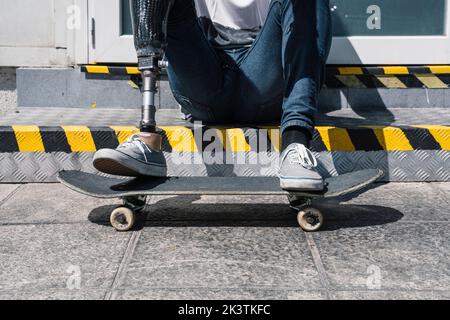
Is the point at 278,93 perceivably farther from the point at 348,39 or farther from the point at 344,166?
the point at 348,39

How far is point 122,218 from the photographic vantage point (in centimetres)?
287

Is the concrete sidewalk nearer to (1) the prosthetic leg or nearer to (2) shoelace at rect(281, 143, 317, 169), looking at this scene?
(2) shoelace at rect(281, 143, 317, 169)

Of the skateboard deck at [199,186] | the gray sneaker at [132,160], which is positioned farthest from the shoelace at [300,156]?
the gray sneaker at [132,160]

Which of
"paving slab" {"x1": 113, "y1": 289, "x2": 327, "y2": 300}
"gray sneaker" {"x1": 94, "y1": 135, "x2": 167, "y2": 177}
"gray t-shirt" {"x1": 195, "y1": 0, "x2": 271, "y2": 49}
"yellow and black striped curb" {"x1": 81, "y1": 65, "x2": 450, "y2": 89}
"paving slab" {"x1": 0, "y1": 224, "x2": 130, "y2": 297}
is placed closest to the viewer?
"paving slab" {"x1": 113, "y1": 289, "x2": 327, "y2": 300}

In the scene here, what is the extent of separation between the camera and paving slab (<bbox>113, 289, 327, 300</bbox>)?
2170mm

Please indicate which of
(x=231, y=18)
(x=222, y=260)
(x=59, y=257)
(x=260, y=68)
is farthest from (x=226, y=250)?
(x=231, y=18)

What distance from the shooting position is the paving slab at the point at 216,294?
2.17 meters

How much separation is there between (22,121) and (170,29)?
4.77ft

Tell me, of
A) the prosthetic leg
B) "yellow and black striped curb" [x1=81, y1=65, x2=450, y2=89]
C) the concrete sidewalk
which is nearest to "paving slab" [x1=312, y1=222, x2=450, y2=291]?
the concrete sidewalk

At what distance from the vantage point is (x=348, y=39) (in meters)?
4.79

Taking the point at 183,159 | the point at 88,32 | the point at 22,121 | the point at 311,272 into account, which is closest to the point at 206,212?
the point at 183,159

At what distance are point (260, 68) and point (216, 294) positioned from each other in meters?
1.41

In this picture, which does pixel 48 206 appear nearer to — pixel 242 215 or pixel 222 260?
pixel 242 215

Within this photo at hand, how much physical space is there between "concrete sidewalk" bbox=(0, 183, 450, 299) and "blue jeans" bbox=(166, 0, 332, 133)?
506 mm
